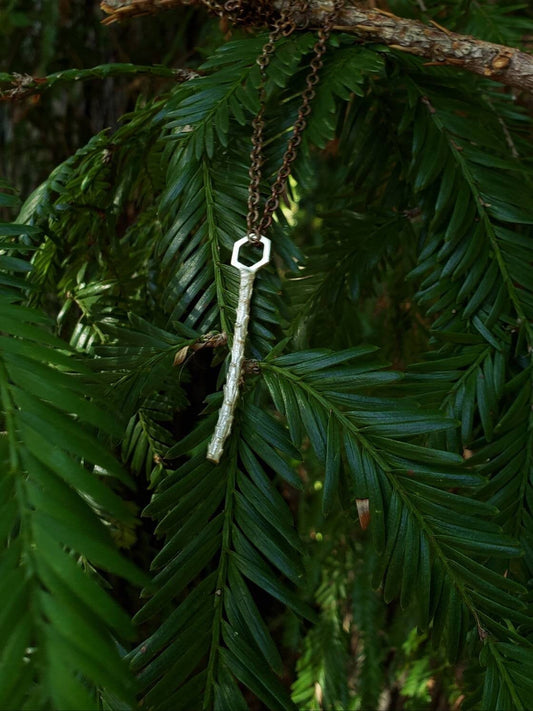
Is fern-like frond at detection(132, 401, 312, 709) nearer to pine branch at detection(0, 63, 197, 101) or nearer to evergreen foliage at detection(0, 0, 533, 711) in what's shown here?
evergreen foliage at detection(0, 0, 533, 711)

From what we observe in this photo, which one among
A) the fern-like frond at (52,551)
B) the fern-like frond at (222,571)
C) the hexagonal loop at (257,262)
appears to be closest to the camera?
the fern-like frond at (52,551)

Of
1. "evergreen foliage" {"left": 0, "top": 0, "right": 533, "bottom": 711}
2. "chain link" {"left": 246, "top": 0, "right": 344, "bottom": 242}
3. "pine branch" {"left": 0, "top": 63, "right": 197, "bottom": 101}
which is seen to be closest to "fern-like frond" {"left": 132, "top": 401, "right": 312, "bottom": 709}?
"evergreen foliage" {"left": 0, "top": 0, "right": 533, "bottom": 711}

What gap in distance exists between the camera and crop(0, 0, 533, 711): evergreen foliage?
0.38 meters

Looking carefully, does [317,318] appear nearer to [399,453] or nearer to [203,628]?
[399,453]

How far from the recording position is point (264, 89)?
67 centimetres

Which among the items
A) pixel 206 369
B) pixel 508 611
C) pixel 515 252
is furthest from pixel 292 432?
pixel 206 369

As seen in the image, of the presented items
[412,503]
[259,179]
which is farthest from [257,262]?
[412,503]

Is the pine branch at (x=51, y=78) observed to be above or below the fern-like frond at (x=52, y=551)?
above

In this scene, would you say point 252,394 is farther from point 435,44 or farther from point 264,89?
point 435,44

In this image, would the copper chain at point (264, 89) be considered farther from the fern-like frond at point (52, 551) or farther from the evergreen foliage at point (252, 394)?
the fern-like frond at point (52, 551)

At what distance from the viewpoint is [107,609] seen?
0.34 meters

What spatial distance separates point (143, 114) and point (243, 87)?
13 cm

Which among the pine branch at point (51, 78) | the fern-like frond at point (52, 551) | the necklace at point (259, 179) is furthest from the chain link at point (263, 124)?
the fern-like frond at point (52, 551)

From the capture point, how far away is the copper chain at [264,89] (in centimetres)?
66
